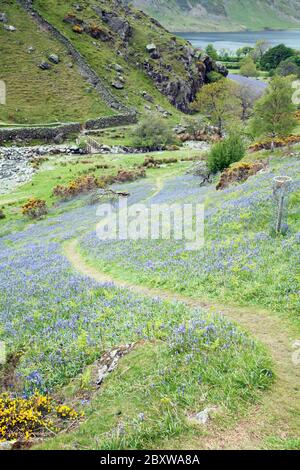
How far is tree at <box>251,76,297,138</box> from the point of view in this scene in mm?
49906

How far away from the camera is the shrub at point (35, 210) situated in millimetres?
42562

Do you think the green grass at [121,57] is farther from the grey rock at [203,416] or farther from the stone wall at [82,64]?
the grey rock at [203,416]

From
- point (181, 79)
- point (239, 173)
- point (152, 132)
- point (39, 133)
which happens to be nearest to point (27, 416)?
point (239, 173)

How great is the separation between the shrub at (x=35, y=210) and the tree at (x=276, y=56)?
6367 inches

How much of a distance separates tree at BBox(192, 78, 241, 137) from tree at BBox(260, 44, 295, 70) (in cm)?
7850

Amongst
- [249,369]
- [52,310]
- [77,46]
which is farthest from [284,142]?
[77,46]

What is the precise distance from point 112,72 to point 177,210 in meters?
95.4

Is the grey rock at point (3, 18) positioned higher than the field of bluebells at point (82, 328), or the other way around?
the grey rock at point (3, 18)

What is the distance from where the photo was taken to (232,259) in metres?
15.9

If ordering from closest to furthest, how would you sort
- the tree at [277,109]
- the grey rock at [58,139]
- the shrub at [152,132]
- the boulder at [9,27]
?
the tree at [277,109] → the shrub at [152,132] → the grey rock at [58,139] → the boulder at [9,27]

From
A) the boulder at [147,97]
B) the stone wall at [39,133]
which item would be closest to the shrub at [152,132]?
the stone wall at [39,133]

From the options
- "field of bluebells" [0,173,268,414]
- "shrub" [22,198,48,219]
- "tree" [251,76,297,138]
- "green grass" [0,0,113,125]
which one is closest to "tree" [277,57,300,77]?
Result: "green grass" [0,0,113,125]

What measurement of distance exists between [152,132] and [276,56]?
119607 millimetres

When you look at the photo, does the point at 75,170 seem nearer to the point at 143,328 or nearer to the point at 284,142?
the point at 284,142
